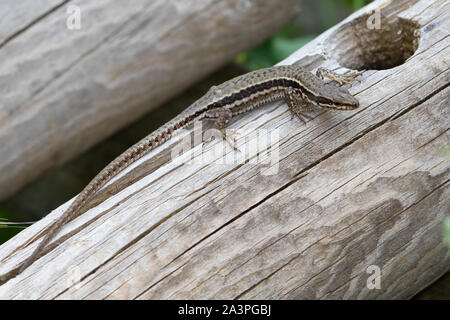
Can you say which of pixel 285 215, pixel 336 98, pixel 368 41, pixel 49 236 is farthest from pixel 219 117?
pixel 49 236

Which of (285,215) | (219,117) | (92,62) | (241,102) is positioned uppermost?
(92,62)

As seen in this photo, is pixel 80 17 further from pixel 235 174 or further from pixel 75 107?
pixel 235 174

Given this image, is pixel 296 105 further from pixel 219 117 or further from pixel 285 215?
pixel 285 215

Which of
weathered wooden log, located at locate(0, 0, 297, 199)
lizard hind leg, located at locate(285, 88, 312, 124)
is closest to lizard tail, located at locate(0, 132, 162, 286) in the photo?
lizard hind leg, located at locate(285, 88, 312, 124)

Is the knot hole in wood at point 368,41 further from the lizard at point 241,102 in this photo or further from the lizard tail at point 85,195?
the lizard tail at point 85,195

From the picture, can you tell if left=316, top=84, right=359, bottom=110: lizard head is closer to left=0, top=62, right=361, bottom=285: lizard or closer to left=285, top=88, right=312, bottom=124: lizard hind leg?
left=0, top=62, right=361, bottom=285: lizard
